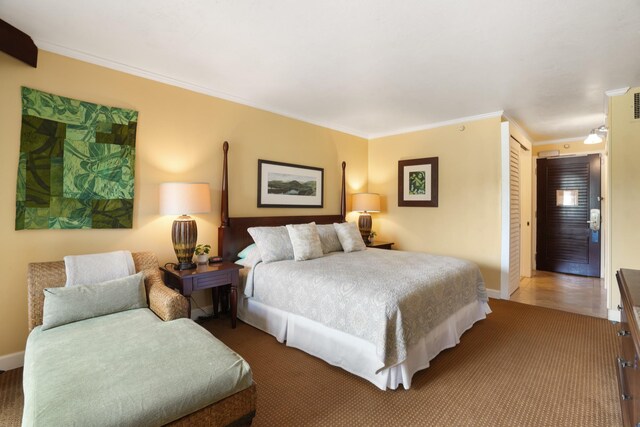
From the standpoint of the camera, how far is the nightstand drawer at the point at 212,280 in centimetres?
271

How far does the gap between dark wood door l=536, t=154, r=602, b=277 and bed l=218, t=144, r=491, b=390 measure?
12.3ft

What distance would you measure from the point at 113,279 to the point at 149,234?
75 cm

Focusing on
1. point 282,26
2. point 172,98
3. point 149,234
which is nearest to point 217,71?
point 172,98

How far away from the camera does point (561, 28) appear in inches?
86.0

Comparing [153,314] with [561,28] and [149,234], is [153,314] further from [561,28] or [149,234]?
[561,28]

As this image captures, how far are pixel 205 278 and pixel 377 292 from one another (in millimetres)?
1573

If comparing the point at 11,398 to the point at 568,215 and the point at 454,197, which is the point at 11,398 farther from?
the point at 568,215

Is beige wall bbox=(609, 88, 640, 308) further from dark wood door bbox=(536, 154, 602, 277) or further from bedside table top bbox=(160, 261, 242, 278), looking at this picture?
bedside table top bbox=(160, 261, 242, 278)

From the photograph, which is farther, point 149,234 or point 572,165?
point 572,165

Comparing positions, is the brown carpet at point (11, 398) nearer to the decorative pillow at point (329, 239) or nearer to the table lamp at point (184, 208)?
the table lamp at point (184, 208)

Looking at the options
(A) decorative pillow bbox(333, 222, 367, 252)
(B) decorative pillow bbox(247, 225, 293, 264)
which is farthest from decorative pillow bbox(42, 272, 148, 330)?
(A) decorative pillow bbox(333, 222, 367, 252)

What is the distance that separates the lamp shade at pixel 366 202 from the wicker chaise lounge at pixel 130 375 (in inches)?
131

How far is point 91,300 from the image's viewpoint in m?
2.07

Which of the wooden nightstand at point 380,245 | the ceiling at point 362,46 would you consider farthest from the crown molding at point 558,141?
the wooden nightstand at point 380,245
